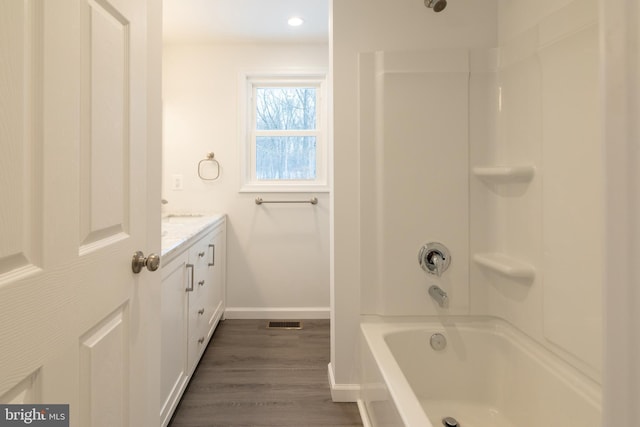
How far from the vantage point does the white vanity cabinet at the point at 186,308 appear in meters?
1.50

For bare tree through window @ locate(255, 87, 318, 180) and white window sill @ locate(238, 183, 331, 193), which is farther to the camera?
bare tree through window @ locate(255, 87, 318, 180)

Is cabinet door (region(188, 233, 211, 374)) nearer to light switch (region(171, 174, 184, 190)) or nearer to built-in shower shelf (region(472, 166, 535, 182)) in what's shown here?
light switch (region(171, 174, 184, 190))

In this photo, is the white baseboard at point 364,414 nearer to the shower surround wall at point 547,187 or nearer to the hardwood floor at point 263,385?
the hardwood floor at point 263,385

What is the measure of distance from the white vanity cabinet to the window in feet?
2.52

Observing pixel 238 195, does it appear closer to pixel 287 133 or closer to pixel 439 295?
pixel 287 133

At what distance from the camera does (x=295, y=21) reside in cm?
265

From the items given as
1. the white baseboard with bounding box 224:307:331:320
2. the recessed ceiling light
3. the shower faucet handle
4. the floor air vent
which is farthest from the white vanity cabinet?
the recessed ceiling light

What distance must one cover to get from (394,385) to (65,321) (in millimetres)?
987

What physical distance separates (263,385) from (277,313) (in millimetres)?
1064

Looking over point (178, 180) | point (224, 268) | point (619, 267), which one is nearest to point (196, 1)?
point (178, 180)

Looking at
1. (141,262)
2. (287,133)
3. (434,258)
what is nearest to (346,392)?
(434,258)

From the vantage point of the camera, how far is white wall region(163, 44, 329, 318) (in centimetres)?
296

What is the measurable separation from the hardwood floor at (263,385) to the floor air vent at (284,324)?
0.11 meters

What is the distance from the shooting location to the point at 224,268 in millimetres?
2932
